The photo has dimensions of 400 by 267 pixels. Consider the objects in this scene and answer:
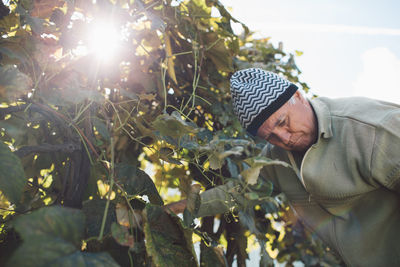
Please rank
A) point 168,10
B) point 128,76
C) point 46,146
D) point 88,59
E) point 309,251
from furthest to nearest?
point 309,251 → point 128,76 → point 168,10 → point 88,59 → point 46,146

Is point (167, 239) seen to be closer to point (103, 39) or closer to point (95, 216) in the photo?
point (95, 216)

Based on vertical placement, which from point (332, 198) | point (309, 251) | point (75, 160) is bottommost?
point (309, 251)

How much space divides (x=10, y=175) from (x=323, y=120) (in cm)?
101

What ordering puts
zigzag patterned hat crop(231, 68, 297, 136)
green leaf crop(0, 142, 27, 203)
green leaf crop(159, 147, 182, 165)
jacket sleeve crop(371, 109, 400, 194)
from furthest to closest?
1. zigzag patterned hat crop(231, 68, 297, 136)
2. jacket sleeve crop(371, 109, 400, 194)
3. green leaf crop(159, 147, 182, 165)
4. green leaf crop(0, 142, 27, 203)

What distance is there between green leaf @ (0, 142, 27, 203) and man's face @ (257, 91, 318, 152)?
85 centimetres

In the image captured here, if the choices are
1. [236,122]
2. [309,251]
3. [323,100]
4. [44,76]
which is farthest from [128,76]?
[309,251]

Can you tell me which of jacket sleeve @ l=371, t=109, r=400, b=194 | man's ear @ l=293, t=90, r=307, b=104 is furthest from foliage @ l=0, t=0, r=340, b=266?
jacket sleeve @ l=371, t=109, r=400, b=194

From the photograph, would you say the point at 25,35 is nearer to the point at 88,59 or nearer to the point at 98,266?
the point at 88,59

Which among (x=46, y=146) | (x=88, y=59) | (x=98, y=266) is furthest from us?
(x=88, y=59)

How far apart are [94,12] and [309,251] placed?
7.20ft

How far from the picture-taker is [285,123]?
1.16 metres

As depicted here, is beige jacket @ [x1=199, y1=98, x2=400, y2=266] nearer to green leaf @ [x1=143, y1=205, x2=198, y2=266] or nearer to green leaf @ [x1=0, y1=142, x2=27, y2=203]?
green leaf @ [x1=143, y1=205, x2=198, y2=266]

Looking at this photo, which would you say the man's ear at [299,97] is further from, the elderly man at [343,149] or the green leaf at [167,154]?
the green leaf at [167,154]

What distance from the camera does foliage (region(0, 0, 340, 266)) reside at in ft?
1.55
